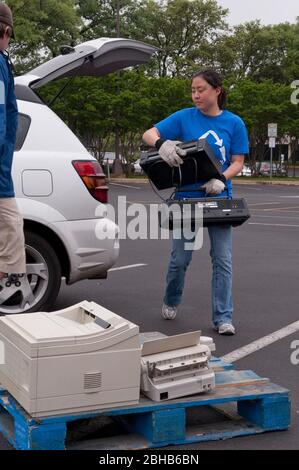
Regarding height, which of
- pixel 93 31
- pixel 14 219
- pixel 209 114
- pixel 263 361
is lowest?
pixel 263 361

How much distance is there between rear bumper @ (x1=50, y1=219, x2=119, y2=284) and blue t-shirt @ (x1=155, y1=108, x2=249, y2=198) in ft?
2.50

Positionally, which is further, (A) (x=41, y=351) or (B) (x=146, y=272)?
(B) (x=146, y=272)

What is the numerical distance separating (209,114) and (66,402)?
2935mm

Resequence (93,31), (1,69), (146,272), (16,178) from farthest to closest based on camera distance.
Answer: (93,31), (146,272), (16,178), (1,69)

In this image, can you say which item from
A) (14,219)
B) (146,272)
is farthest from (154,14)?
(14,219)

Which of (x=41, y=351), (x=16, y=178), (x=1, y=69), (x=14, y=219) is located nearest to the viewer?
(x=41, y=351)

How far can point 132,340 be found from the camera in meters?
3.57

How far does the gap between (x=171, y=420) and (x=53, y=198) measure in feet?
8.73

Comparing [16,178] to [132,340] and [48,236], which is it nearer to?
[48,236]

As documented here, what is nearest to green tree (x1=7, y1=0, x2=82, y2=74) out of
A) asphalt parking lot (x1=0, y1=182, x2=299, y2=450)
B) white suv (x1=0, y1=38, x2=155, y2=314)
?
asphalt parking lot (x1=0, y1=182, x2=299, y2=450)

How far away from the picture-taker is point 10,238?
191 inches

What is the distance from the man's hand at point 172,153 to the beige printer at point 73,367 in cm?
180
